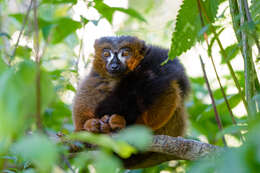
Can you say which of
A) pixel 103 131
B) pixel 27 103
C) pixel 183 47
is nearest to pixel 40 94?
pixel 27 103

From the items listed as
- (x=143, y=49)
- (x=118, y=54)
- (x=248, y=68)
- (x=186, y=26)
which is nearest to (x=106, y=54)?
(x=118, y=54)

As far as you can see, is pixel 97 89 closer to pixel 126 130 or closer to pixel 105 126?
pixel 105 126

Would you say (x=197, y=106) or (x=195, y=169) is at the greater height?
(x=195, y=169)

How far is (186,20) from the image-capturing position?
2361 millimetres

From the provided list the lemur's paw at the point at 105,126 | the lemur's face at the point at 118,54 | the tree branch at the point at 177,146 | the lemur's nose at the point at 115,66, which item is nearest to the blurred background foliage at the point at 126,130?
the tree branch at the point at 177,146

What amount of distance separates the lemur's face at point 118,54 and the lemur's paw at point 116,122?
2.63 ft

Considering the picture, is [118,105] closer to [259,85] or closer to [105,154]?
[259,85]

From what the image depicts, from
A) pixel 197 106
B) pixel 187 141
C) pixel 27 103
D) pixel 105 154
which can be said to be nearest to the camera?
pixel 105 154

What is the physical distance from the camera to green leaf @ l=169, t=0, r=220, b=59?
7.75 ft

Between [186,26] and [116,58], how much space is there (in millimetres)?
1955

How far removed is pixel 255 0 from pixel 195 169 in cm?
151

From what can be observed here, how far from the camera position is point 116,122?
11.1ft

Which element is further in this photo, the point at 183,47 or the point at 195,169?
the point at 183,47

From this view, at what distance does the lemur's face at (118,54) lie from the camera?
414cm
